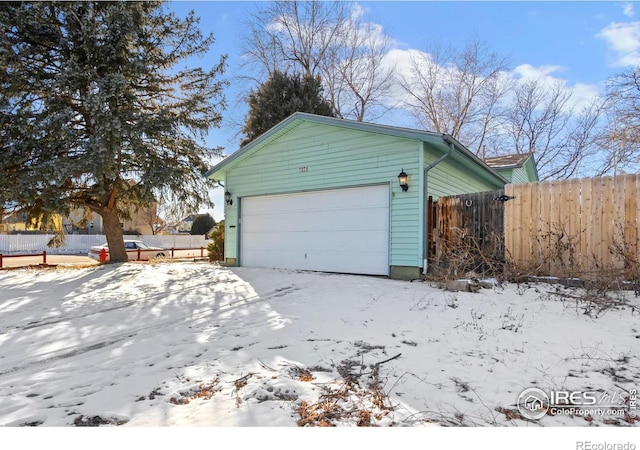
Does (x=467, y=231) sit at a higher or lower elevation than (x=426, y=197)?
lower

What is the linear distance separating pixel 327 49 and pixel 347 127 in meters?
15.8

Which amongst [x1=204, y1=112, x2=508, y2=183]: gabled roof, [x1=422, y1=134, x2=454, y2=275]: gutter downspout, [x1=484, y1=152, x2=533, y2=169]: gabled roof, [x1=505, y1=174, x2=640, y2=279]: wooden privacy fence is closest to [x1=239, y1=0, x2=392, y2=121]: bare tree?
[x1=484, y1=152, x2=533, y2=169]: gabled roof

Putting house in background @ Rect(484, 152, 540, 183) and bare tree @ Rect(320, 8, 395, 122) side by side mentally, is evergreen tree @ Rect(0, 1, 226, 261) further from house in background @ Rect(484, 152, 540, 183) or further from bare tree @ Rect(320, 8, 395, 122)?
bare tree @ Rect(320, 8, 395, 122)

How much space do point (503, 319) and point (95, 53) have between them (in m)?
11.5

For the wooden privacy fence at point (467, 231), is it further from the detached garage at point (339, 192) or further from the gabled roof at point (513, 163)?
the gabled roof at point (513, 163)

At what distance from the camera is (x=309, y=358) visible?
306cm

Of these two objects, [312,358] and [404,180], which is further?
[404,180]

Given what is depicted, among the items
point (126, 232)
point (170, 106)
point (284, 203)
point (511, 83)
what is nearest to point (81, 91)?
point (170, 106)

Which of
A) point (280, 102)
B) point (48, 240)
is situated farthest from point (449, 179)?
point (48, 240)

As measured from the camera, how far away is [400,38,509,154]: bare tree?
2106 centimetres

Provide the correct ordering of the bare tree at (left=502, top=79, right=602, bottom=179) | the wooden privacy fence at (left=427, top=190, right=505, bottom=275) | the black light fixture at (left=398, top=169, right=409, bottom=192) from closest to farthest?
the wooden privacy fence at (left=427, top=190, right=505, bottom=275), the black light fixture at (left=398, top=169, right=409, bottom=192), the bare tree at (left=502, top=79, right=602, bottom=179)

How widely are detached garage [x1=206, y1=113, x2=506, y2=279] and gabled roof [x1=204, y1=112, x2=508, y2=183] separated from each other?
3cm

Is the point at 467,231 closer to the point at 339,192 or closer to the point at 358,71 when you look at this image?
the point at 339,192

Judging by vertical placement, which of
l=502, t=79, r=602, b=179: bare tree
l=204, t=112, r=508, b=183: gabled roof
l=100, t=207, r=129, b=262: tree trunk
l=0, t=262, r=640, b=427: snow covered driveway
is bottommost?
l=0, t=262, r=640, b=427: snow covered driveway
